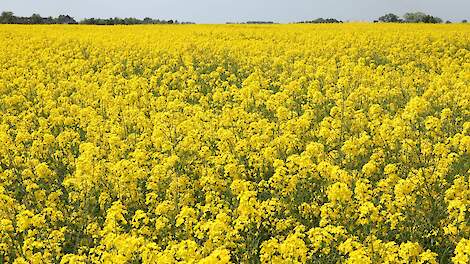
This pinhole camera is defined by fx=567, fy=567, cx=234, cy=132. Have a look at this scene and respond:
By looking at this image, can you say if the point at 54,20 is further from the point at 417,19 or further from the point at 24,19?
the point at 417,19

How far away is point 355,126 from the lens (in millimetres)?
9719

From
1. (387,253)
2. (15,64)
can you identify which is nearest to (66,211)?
(387,253)

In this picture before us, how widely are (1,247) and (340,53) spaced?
49.1ft

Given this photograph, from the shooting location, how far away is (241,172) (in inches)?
311

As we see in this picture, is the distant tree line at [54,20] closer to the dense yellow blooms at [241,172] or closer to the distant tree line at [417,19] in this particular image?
the distant tree line at [417,19]

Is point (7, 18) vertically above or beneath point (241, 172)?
beneath

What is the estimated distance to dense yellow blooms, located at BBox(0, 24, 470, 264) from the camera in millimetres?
5785

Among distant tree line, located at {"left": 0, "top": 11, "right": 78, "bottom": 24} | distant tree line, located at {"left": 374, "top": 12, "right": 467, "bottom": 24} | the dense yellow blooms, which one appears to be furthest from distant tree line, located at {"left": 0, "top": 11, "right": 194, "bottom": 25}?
the dense yellow blooms

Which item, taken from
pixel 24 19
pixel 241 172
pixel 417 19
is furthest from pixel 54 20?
pixel 241 172

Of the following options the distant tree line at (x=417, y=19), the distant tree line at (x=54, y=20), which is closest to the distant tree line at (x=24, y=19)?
the distant tree line at (x=54, y=20)

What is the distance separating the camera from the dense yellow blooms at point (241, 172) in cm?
579

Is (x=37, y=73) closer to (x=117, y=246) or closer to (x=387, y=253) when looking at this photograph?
(x=117, y=246)

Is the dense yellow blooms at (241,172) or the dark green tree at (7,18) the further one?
the dark green tree at (7,18)

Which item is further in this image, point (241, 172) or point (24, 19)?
→ point (24, 19)
